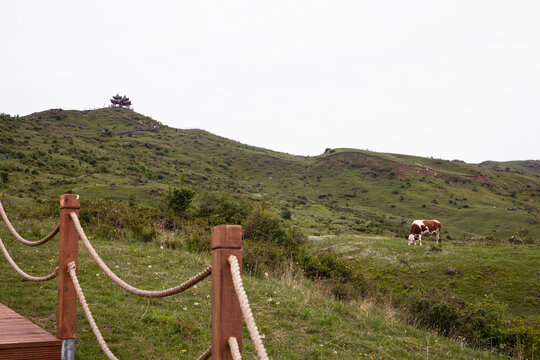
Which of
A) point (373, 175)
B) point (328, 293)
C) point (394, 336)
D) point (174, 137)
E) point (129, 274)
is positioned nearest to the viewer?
point (394, 336)

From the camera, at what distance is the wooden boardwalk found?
3887mm

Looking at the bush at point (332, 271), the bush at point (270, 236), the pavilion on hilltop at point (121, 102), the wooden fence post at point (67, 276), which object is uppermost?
the pavilion on hilltop at point (121, 102)

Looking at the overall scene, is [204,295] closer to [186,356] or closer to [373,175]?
[186,356]

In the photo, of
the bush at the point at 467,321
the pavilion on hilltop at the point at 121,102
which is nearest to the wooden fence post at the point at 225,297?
the bush at the point at 467,321

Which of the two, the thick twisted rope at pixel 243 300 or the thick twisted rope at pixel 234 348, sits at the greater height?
the thick twisted rope at pixel 243 300

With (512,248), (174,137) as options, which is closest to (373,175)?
(174,137)

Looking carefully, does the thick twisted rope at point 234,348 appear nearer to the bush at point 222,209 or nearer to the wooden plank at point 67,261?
the wooden plank at point 67,261

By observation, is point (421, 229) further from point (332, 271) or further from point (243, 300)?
point (243, 300)

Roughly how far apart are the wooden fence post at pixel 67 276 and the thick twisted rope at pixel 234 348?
2646mm

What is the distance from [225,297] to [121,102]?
171071 millimetres

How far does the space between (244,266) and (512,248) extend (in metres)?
19.6

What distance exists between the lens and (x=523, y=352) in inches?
405

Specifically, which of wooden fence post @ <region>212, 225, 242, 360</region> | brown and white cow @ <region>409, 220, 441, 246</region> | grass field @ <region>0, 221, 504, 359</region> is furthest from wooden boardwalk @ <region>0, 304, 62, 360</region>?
brown and white cow @ <region>409, 220, 441, 246</region>

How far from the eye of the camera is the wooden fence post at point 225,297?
8.01ft
